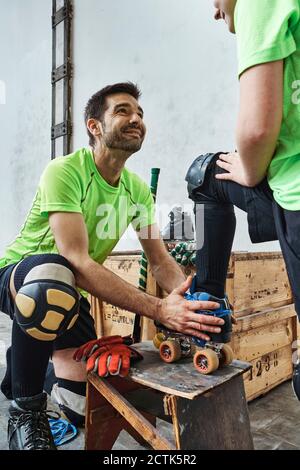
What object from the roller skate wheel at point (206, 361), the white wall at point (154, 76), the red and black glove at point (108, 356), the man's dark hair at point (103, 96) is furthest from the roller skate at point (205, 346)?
the white wall at point (154, 76)

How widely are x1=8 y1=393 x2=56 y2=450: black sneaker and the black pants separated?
1.98 ft

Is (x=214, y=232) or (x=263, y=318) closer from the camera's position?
(x=214, y=232)

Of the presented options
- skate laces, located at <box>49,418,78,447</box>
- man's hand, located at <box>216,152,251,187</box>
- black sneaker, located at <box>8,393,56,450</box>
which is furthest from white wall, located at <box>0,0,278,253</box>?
black sneaker, located at <box>8,393,56,450</box>

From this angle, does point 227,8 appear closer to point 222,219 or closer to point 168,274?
point 222,219

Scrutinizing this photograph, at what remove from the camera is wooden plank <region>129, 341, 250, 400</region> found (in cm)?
82

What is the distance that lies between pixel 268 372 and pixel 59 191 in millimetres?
1285

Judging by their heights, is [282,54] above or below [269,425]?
above

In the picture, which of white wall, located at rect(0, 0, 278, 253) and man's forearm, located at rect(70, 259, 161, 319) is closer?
man's forearm, located at rect(70, 259, 161, 319)

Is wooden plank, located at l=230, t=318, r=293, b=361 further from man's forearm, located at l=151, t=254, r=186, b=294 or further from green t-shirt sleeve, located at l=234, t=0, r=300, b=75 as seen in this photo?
green t-shirt sleeve, located at l=234, t=0, r=300, b=75

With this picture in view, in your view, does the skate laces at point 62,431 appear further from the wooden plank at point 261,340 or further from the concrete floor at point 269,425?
the wooden plank at point 261,340

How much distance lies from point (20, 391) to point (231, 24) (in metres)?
1.16

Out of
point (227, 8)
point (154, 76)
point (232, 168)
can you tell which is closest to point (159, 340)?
point (232, 168)

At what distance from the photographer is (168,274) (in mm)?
1440
